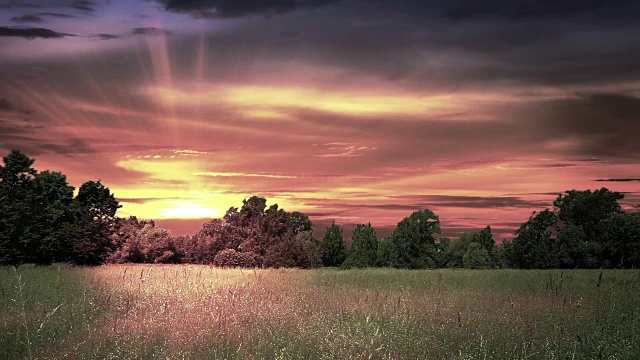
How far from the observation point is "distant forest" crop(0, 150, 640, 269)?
25875mm

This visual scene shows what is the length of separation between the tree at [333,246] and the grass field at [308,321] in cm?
2670

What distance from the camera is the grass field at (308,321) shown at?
297 inches

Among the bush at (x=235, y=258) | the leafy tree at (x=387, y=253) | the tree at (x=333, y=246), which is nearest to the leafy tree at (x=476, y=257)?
the leafy tree at (x=387, y=253)

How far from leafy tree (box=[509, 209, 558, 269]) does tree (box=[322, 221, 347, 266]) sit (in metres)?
14.9

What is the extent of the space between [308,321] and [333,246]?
33.2 metres

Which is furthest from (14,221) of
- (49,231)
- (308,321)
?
(308,321)

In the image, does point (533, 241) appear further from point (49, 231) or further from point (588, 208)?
point (49, 231)

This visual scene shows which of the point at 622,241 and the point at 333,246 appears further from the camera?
the point at 333,246

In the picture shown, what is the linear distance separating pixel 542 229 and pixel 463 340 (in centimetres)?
2400

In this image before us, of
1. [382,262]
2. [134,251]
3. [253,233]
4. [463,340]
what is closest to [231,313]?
[463,340]

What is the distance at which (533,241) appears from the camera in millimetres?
29562

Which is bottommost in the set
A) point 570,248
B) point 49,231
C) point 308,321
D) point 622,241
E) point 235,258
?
point 308,321

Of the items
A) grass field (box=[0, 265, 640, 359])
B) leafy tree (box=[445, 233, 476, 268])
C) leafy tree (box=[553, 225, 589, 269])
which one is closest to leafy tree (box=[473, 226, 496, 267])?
leafy tree (box=[445, 233, 476, 268])

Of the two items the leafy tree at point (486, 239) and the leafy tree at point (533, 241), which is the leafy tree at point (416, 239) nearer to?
the leafy tree at point (533, 241)
